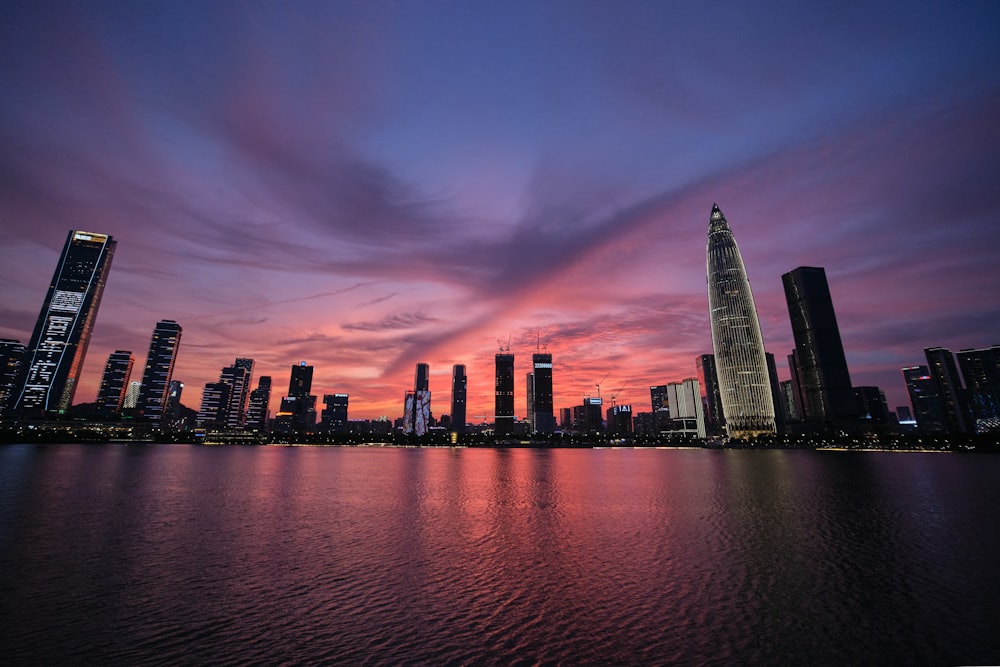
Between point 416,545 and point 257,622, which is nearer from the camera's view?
point 257,622

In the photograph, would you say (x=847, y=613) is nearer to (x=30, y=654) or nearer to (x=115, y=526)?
(x=30, y=654)

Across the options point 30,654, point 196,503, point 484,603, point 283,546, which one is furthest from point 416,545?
point 196,503

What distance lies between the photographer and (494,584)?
2655cm

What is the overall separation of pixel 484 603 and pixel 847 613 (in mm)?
18141

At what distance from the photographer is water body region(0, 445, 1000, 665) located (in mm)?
18562

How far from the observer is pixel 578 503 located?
192 feet

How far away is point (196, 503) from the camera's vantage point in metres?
54.1

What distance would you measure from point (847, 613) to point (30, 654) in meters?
36.0

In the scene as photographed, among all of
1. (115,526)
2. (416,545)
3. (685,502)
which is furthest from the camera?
(685,502)

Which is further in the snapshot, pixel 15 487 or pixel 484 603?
pixel 15 487

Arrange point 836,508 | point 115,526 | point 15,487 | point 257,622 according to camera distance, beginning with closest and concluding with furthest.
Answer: point 257,622
point 115,526
point 836,508
point 15,487

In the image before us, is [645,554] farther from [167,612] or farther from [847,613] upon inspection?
[167,612]

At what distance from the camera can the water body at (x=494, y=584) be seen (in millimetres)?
18562

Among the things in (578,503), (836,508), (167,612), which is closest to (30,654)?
(167,612)
